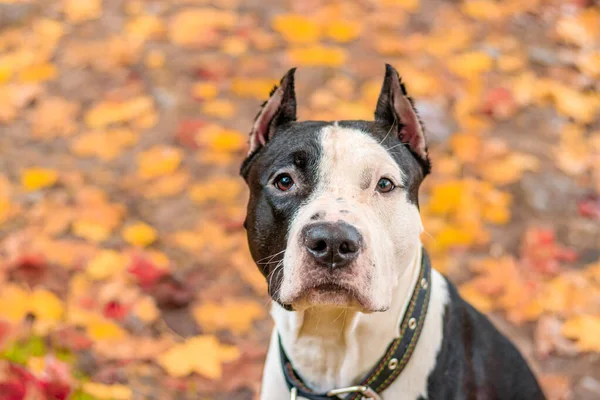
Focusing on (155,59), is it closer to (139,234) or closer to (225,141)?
(225,141)

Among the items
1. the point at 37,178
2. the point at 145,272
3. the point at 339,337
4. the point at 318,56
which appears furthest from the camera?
the point at 318,56

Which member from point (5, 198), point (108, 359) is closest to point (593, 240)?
point (108, 359)

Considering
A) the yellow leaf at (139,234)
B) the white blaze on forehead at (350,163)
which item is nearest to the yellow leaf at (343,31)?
the yellow leaf at (139,234)

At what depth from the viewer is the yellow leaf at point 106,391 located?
3.49 meters

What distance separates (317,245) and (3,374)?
5.46 feet

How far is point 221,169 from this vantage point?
5270 millimetres

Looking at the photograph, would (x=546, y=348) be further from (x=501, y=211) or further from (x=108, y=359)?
(x=108, y=359)

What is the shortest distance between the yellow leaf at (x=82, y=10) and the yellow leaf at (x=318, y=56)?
1876mm

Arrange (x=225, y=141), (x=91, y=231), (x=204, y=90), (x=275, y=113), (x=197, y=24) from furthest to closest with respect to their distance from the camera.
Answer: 1. (x=197, y=24)
2. (x=204, y=90)
3. (x=225, y=141)
4. (x=91, y=231)
5. (x=275, y=113)

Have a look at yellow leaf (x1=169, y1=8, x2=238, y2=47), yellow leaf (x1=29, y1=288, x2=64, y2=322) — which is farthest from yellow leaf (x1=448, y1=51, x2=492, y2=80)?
yellow leaf (x1=29, y1=288, x2=64, y2=322)

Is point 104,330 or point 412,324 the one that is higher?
point 412,324

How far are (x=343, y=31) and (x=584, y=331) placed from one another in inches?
135

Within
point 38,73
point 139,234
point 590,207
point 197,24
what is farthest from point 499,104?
point 38,73

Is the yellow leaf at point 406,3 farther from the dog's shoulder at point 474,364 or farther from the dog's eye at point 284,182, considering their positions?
the dog's eye at point 284,182
